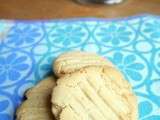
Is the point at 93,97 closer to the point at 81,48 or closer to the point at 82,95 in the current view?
the point at 82,95

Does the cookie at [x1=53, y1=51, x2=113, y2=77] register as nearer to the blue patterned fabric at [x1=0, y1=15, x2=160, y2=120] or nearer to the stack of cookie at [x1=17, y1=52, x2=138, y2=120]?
the stack of cookie at [x1=17, y1=52, x2=138, y2=120]

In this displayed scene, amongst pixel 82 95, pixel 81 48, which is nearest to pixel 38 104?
pixel 82 95

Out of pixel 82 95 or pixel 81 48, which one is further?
pixel 81 48

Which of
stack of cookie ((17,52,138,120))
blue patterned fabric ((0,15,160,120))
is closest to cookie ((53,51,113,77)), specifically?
stack of cookie ((17,52,138,120))

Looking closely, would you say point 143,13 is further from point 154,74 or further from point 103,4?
point 154,74

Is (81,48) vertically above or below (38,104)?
above

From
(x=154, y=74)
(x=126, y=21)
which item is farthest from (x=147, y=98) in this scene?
(x=126, y=21)
